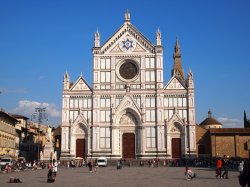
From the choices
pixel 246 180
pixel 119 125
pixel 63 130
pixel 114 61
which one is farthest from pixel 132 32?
pixel 246 180

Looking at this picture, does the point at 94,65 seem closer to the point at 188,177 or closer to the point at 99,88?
the point at 99,88

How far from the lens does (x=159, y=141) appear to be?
192ft

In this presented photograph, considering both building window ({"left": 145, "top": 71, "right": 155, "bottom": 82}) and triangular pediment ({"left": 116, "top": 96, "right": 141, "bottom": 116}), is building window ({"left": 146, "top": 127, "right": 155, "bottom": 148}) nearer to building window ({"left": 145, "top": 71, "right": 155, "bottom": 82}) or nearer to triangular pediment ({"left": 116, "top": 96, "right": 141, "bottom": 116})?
triangular pediment ({"left": 116, "top": 96, "right": 141, "bottom": 116})

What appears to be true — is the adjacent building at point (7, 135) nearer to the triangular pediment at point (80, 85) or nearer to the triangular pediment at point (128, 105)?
the triangular pediment at point (80, 85)

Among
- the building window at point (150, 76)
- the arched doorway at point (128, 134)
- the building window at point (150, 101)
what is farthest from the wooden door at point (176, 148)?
the building window at point (150, 76)

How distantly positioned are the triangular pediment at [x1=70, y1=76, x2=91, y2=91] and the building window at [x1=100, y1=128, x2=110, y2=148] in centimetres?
700

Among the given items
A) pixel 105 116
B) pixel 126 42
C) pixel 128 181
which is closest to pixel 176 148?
pixel 105 116

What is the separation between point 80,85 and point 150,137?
13749 millimetres

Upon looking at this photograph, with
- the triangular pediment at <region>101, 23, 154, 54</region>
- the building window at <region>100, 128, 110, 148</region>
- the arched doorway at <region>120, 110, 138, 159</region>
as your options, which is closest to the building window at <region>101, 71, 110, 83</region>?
the triangular pediment at <region>101, 23, 154, 54</region>

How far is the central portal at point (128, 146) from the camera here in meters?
59.8

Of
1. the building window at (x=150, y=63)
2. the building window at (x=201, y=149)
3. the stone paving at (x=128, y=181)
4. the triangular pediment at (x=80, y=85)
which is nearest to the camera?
the stone paving at (x=128, y=181)

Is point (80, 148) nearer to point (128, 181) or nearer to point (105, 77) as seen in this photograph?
point (105, 77)

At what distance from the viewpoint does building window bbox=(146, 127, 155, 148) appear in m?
58.9

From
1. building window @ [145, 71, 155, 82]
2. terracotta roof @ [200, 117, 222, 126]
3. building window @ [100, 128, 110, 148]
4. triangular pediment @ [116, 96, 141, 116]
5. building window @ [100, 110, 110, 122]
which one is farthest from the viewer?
terracotta roof @ [200, 117, 222, 126]
